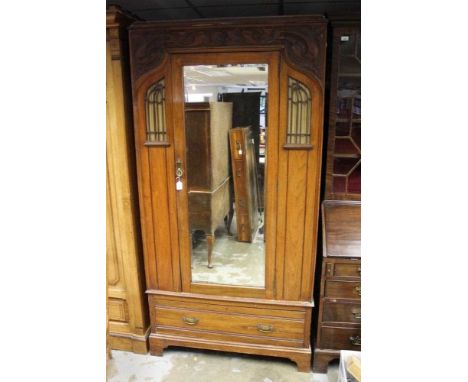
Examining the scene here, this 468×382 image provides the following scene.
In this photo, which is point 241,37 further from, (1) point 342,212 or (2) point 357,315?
(2) point 357,315

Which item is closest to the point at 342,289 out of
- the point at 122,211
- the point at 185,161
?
the point at 185,161

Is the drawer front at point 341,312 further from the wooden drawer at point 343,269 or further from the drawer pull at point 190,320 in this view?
the drawer pull at point 190,320

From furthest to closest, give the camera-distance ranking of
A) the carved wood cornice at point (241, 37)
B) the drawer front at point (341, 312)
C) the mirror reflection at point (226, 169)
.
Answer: the drawer front at point (341, 312) → the mirror reflection at point (226, 169) → the carved wood cornice at point (241, 37)

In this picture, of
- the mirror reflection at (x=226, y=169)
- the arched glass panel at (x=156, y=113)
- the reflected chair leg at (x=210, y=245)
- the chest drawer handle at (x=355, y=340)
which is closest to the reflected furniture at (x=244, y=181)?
the mirror reflection at (x=226, y=169)

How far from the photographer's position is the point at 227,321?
1.81 meters

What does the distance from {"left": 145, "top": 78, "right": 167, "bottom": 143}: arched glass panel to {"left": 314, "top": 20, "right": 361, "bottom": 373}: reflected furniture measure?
843 millimetres

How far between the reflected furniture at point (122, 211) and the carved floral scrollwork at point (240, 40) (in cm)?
11

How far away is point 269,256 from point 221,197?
397 mm

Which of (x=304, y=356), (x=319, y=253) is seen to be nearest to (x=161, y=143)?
(x=319, y=253)

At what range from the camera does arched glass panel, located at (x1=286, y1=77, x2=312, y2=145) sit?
1.49 meters

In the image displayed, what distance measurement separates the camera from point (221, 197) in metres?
1.73

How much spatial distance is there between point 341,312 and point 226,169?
94 cm

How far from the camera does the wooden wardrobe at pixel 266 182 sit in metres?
1.47

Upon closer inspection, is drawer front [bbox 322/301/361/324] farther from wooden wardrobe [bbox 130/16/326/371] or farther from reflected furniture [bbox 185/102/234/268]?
reflected furniture [bbox 185/102/234/268]
